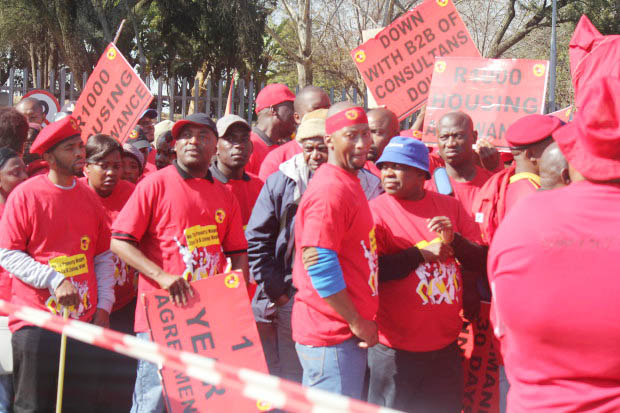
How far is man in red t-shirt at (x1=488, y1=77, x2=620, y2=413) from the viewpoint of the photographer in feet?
6.15

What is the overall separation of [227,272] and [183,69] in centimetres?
2862

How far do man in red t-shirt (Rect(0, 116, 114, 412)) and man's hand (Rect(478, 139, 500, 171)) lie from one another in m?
2.77

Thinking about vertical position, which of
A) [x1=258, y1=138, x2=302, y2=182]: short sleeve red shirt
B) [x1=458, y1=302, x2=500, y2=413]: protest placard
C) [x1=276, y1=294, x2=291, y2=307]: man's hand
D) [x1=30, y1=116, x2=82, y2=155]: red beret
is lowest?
[x1=458, y1=302, x2=500, y2=413]: protest placard

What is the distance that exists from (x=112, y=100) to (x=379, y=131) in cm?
251

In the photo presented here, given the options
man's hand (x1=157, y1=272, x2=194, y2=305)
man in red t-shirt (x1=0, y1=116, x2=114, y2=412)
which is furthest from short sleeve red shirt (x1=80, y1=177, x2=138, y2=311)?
man's hand (x1=157, y1=272, x2=194, y2=305)

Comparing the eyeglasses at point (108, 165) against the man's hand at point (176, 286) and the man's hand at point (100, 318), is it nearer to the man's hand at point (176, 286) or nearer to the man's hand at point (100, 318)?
the man's hand at point (100, 318)

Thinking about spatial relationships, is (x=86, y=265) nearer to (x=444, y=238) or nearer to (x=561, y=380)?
(x=444, y=238)

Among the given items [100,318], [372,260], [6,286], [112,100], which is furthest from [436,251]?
[112,100]

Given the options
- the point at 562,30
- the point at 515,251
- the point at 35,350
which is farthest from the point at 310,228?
the point at 562,30

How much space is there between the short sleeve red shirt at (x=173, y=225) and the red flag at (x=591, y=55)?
269 cm

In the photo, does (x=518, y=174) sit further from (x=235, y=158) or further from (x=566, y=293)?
(x=566, y=293)

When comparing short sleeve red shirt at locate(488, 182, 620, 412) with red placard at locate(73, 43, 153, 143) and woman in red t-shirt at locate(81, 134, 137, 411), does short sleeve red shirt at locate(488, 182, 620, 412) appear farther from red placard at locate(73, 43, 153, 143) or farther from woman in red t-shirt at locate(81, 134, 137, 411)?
red placard at locate(73, 43, 153, 143)

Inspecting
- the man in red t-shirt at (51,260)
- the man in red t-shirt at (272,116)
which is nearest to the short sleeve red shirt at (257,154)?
the man in red t-shirt at (272,116)

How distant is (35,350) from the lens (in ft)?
12.6
